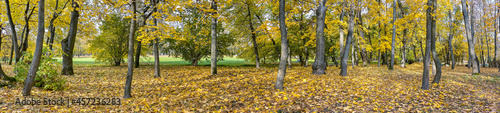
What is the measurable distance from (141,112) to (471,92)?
10542 mm

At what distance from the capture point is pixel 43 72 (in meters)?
6.13

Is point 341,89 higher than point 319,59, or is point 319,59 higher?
point 319,59

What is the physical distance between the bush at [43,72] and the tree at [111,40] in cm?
1099

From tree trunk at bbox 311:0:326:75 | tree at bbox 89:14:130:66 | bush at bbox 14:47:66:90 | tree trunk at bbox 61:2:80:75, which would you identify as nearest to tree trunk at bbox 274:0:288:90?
tree trunk at bbox 311:0:326:75

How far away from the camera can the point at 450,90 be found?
7547 millimetres

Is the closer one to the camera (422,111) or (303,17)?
(422,111)

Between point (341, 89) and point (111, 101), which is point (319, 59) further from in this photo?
point (111, 101)

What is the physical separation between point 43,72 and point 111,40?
498 inches

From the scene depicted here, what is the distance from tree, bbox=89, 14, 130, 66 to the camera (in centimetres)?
1689

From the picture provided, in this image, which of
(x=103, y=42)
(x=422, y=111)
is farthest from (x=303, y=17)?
(x=103, y=42)

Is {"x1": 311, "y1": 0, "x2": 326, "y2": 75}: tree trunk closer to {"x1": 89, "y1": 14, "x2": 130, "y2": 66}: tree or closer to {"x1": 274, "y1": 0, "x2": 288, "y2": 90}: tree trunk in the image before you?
{"x1": 274, "y1": 0, "x2": 288, "y2": 90}: tree trunk

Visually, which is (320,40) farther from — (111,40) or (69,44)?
(111,40)

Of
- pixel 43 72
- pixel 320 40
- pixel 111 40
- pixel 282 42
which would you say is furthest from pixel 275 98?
pixel 111 40

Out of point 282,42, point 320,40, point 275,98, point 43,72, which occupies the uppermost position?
point 320,40
